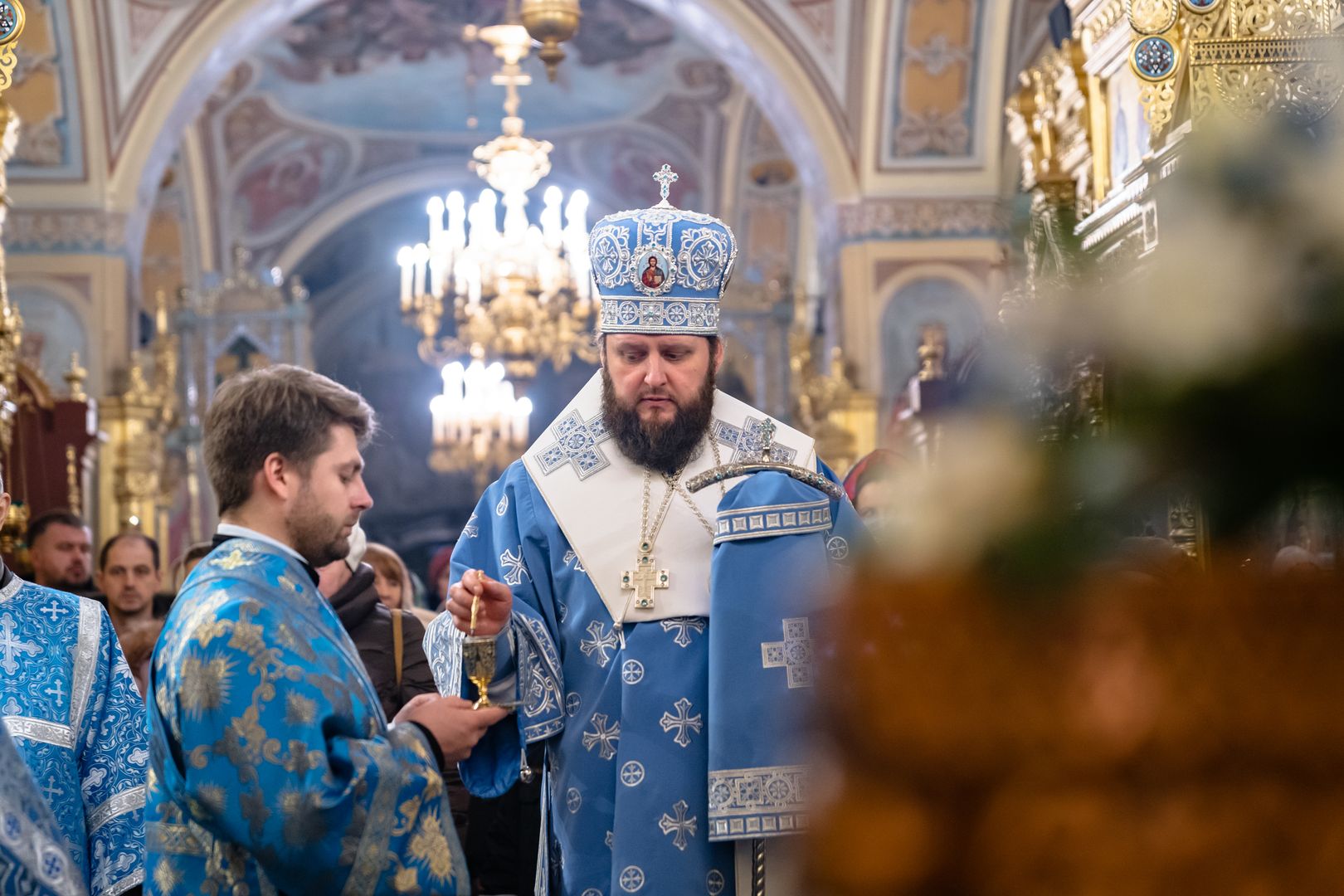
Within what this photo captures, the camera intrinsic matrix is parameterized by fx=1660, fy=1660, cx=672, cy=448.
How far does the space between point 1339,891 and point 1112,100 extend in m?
6.21

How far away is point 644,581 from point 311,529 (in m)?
0.85

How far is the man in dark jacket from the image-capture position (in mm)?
4188

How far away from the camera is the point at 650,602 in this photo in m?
Answer: 3.18

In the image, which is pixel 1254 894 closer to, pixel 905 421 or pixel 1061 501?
pixel 1061 501

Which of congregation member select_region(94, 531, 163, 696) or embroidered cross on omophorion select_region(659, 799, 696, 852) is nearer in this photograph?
embroidered cross on omophorion select_region(659, 799, 696, 852)

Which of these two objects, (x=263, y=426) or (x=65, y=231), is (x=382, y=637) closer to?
(x=263, y=426)

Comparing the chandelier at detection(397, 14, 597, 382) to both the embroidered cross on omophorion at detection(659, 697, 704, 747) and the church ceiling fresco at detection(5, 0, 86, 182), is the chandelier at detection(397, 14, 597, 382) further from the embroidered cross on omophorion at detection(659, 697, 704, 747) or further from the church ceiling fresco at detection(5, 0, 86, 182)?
the embroidered cross on omophorion at detection(659, 697, 704, 747)

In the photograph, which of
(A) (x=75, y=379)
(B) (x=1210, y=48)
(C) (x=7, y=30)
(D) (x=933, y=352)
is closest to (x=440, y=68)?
(A) (x=75, y=379)

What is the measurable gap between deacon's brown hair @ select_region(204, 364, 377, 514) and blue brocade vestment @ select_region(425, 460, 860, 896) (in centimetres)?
61

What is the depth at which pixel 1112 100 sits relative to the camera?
654 centimetres

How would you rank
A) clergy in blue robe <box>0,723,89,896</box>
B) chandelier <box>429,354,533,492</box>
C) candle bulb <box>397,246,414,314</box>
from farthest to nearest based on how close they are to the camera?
chandelier <box>429,354,533,492</box>, candle bulb <box>397,246,414,314</box>, clergy in blue robe <box>0,723,89,896</box>

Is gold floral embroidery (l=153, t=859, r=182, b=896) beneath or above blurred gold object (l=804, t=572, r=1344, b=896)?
beneath

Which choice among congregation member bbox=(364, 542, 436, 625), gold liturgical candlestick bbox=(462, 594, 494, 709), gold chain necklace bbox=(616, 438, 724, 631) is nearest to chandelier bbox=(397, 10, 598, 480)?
congregation member bbox=(364, 542, 436, 625)

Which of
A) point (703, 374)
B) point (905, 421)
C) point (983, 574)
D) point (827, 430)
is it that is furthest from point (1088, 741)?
point (827, 430)
